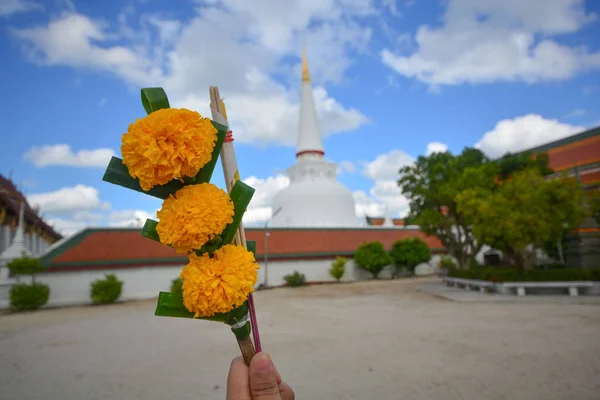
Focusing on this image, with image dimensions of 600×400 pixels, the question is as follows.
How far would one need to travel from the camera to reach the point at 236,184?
1558 mm

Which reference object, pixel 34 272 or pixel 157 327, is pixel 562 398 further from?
pixel 34 272

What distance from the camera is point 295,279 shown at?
20.0 metres

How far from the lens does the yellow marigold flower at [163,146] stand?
134 centimetres

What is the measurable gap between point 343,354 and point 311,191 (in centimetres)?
2034

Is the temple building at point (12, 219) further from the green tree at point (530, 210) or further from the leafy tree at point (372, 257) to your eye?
the green tree at point (530, 210)

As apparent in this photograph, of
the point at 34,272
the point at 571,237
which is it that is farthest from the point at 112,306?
the point at 571,237

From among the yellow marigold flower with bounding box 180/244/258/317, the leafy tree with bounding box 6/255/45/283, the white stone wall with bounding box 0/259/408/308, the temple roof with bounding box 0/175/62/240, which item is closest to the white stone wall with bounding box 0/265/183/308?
the white stone wall with bounding box 0/259/408/308

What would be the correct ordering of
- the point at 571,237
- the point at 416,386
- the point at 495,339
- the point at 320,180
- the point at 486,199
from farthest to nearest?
the point at 320,180
the point at 571,237
the point at 486,199
the point at 495,339
the point at 416,386

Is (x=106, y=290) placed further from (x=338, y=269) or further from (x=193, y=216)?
(x=193, y=216)

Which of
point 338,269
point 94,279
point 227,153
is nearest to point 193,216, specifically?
point 227,153

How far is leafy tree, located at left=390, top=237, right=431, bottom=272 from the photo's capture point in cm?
2273

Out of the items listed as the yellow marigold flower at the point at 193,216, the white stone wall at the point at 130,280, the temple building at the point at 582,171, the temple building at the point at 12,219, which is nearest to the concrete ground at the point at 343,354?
the yellow marigold flower at the point at 193,216

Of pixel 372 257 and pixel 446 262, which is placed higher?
pixel 372 257

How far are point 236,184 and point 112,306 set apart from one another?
626 inches
